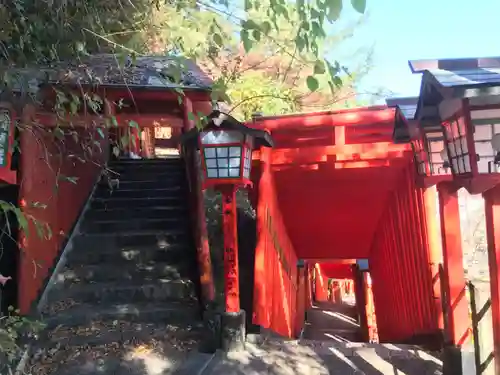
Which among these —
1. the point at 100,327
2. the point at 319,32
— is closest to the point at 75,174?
the point at 100,327

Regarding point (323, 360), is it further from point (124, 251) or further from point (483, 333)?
point (124, 251)

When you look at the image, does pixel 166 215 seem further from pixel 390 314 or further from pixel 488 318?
pixel 488 318

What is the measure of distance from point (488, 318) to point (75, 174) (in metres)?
6.62

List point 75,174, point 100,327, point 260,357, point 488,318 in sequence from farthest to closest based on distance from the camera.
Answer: point 75,174 < point 100,327 < point 260,357 < point 488,318

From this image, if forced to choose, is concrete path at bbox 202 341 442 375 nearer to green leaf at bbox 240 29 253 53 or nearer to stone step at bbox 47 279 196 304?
stone step at bbox 47 279 196 304

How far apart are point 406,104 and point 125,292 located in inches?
165

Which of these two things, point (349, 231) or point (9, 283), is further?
point (349, 231)

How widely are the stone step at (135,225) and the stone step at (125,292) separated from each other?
4.61 feet

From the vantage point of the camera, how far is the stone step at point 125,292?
6316mm

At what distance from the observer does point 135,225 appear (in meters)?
7.90

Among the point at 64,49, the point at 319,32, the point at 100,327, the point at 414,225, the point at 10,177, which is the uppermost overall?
the point at 64,49

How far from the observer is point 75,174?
8.09 metres

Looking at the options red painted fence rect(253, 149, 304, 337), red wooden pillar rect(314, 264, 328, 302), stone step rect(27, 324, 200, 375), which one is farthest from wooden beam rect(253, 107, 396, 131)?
red wooden pillar rect(314, 264, 328, 302)

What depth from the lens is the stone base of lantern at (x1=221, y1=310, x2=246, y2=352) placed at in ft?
17.0
